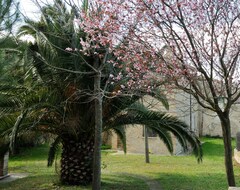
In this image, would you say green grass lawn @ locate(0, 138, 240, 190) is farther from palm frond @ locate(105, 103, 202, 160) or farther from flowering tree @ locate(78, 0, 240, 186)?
flowering tree @ locate(78, 0, 240, 186)

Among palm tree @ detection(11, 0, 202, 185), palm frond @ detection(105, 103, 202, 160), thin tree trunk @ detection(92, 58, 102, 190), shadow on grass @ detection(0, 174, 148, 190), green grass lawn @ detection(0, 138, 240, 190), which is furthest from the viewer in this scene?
green grass lawn @ detection(0, 138, 240, 190)

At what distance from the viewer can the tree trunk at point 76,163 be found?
38.3 feet

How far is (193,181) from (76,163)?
4227 mm

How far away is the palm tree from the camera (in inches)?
402

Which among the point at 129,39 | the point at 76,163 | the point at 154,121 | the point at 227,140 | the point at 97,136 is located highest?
the point at 129,39

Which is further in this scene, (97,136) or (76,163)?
(76,163)

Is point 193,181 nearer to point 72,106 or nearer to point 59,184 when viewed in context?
point 59,184

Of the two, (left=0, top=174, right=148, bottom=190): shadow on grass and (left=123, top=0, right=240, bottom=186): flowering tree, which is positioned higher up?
(left=123, top=0, right=240, bottom=186): flowering tree

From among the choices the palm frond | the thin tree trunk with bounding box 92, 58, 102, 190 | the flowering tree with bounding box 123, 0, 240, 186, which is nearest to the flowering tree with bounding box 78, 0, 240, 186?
the flowering tree with bounding box 123, 0, 240, 186

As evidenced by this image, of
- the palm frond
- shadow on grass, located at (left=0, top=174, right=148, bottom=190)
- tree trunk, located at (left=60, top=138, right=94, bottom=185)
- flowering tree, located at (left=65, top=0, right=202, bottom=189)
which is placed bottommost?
shadow on grass, located at (left=0, top=174, right=148, bottom=190)

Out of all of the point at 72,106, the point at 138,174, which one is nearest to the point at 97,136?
the point at 72,106

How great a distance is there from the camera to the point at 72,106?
37.6 ft

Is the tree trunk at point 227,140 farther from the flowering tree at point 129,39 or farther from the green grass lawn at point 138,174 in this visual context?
the green grass lawn at point 138,174

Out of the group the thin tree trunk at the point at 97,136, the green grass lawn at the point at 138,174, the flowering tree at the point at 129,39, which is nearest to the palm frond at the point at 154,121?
the green grass lawn at the point at 138,174
